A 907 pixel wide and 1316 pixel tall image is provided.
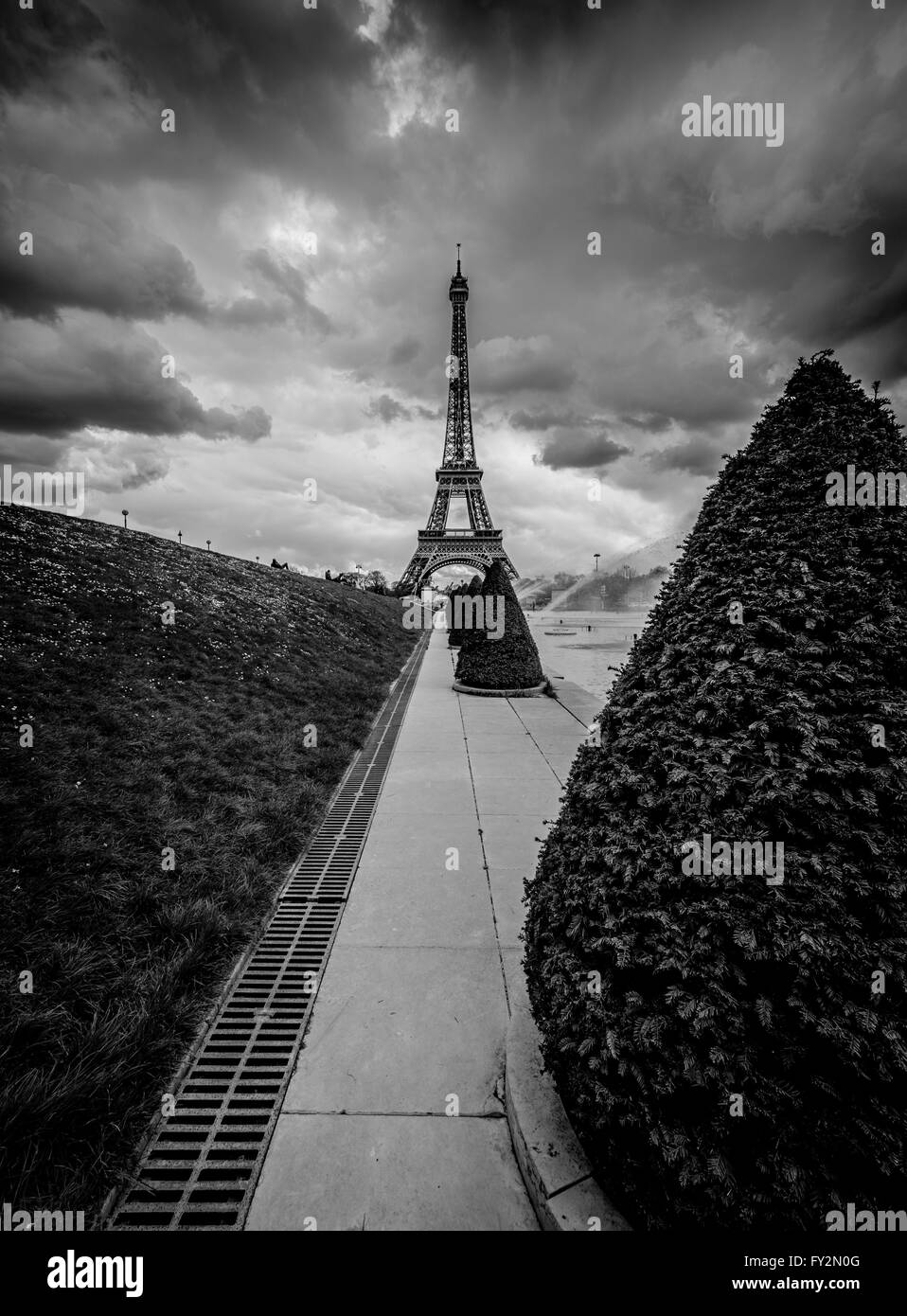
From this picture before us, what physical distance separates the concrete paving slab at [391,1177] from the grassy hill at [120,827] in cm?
72

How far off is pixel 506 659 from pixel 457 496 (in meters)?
38.9

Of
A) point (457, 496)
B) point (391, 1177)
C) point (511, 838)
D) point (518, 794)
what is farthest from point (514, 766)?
point (457, 496)

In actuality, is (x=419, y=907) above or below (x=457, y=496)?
below

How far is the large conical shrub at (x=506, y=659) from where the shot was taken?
514 inches

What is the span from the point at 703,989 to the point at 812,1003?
0.30m

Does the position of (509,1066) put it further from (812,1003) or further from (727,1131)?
→ (812,1003)

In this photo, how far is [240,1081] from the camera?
8.73 feet

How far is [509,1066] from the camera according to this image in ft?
8.21

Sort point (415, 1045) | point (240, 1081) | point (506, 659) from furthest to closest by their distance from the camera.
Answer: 1. point (506, 659)
2. point (415, 1045)
3. point (240, 1081)

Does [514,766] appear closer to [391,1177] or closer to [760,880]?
[391,1177]

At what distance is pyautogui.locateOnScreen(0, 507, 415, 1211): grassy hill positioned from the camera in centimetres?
242

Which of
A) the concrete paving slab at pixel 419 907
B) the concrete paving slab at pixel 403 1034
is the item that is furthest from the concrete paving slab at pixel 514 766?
the concrete paving slab at pixel 403 1034

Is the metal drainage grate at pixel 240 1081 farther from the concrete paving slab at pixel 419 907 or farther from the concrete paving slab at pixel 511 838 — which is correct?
the concrete paving slab at pixel 511 838
